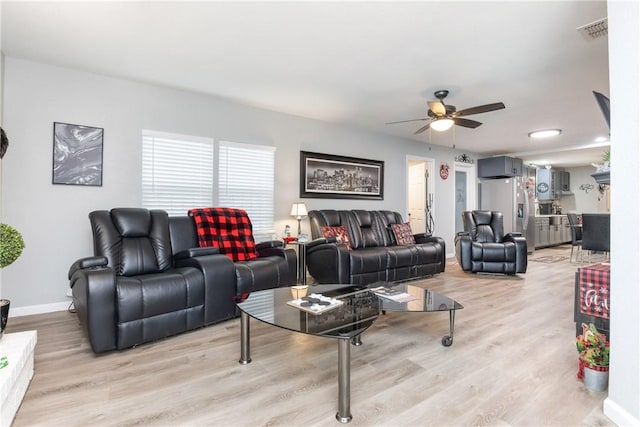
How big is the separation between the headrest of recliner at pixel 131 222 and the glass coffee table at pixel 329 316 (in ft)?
4.73

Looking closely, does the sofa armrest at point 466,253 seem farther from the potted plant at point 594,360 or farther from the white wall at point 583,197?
the white wall at point 583,197

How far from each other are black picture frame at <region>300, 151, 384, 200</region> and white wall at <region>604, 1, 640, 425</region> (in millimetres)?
3672

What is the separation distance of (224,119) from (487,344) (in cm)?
380

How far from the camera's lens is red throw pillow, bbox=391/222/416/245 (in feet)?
16.3

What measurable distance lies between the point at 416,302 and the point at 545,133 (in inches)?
198

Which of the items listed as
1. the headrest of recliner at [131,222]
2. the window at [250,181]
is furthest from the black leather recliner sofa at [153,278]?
the window at [250,181]

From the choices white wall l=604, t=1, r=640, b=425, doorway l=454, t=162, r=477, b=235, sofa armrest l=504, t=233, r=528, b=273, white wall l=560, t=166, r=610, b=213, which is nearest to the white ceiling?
white wall l=604, t=1, r=640, b=425

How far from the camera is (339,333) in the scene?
1.57 m

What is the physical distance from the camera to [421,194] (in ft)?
22.7

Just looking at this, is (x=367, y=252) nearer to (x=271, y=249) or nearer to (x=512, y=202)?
(x=271, y=249)

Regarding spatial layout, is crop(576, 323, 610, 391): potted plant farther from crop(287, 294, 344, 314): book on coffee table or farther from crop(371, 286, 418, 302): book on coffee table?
crop(287, 294, 344, 314): book on coffee table

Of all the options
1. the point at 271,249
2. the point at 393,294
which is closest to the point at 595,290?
the point at 393,294

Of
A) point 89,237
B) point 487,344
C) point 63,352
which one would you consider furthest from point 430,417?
point 89,237

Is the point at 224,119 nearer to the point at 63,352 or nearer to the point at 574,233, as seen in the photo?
the point at 63,352
